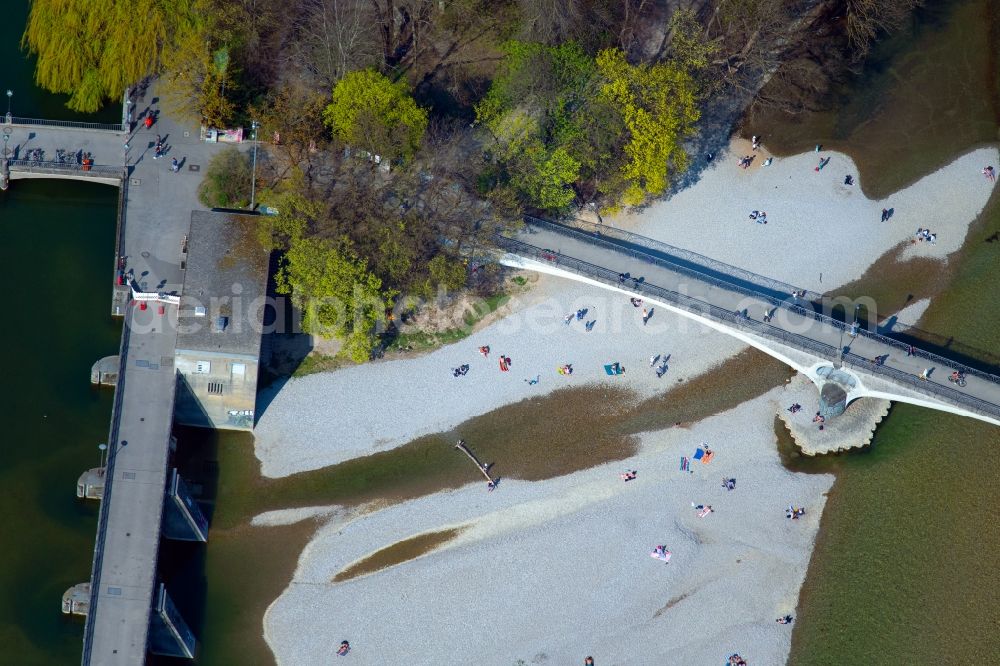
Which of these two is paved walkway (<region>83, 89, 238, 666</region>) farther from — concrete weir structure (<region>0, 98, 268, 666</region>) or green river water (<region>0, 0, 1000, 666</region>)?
green river water (<region>0, 0, 1000, 666</region>)

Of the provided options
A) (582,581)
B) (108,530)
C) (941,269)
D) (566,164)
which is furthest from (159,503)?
(941,269)

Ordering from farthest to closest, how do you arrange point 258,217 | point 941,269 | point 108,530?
point 941,269, point 258,217, point 108,530

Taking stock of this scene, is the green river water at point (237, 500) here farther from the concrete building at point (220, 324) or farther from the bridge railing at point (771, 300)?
the bridge railing at point (771, 300)

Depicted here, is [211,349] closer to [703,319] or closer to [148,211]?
[148,211]

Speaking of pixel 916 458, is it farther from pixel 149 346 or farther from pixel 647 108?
pixel 149 346

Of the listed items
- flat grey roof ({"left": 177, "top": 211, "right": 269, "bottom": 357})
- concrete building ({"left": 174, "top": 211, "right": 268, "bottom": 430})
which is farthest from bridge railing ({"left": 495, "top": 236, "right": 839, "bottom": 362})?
concrete building ({"left": 174, "top": 211, "right": 268, "bottom": 430})

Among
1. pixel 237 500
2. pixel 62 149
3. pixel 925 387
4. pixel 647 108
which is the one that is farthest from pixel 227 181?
pixel 925 387

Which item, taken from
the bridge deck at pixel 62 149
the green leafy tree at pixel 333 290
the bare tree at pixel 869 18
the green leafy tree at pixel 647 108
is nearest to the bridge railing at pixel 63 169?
the bridge deck at pixel 62 149
